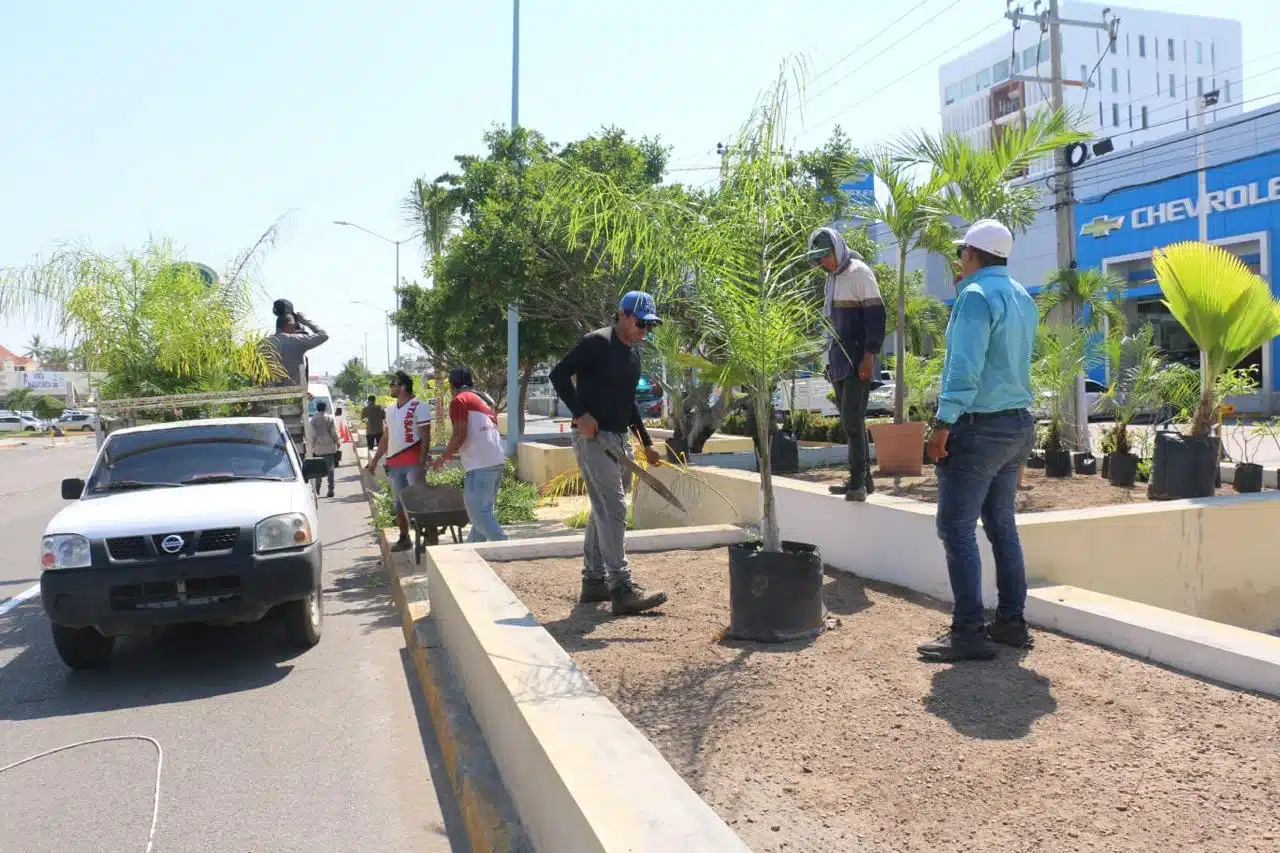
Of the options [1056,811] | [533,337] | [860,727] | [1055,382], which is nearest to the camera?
[1056,811]

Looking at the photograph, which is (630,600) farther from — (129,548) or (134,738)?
(129,548)

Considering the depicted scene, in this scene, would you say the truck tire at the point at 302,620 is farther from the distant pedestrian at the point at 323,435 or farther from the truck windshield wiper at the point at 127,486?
the distant pedestrian at the point at 323,435

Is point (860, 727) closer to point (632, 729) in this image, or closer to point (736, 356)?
point (632, 729)

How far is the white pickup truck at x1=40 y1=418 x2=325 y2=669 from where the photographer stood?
6.20 metres

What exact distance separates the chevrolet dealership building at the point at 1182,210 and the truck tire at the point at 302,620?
22832 mm

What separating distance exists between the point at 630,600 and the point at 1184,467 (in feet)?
13.8

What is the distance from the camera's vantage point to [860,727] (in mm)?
3811

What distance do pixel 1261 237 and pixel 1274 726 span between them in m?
28.4

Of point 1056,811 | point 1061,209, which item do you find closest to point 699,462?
point 1056,811

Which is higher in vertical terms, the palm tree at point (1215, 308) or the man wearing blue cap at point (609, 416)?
the palm tree at point (1215, 308)

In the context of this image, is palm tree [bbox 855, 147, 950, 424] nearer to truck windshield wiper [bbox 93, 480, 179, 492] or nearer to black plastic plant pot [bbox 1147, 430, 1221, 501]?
black plastic plant pot [bbox 1147, 430, 1221, 501]

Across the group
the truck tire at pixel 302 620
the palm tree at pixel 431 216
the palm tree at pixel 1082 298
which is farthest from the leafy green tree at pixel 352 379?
the truck tire at pixel 302 620

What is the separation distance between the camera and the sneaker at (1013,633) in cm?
468

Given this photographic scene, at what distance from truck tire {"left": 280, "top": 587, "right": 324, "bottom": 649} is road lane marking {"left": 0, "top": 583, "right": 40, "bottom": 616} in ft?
10.6
